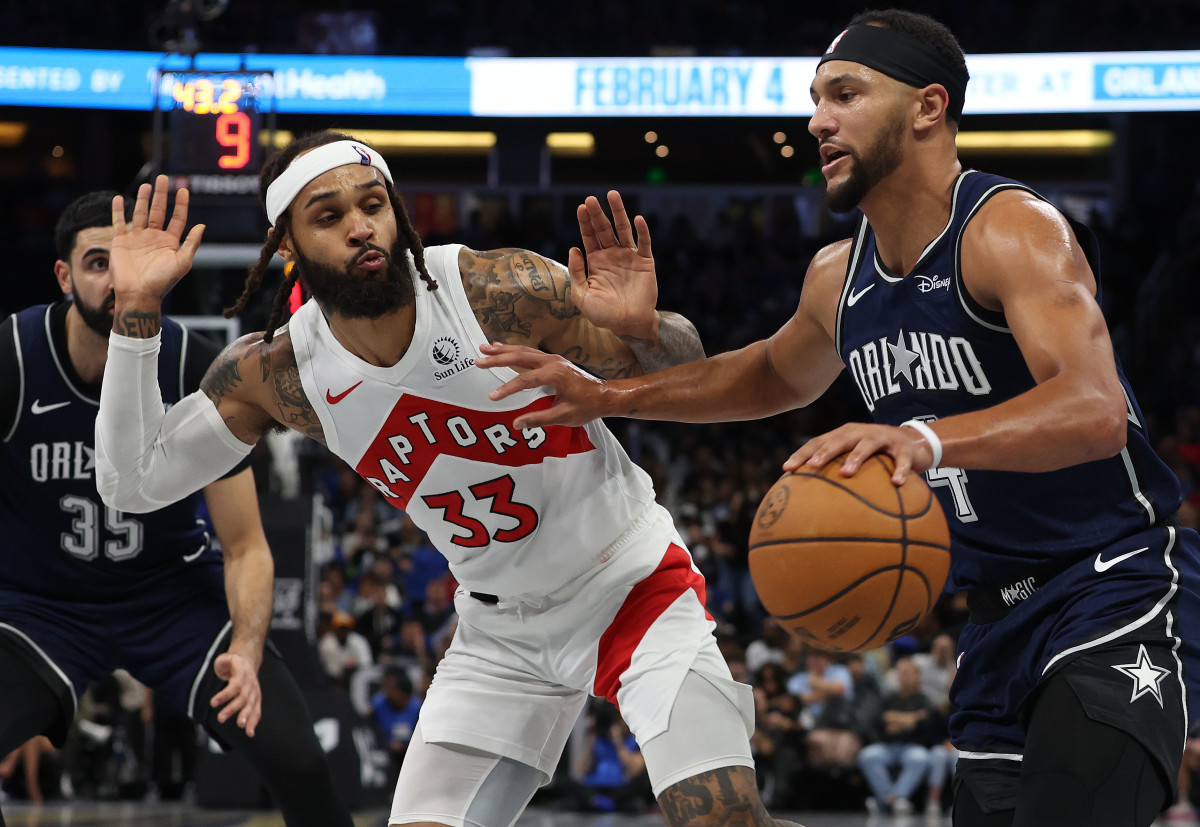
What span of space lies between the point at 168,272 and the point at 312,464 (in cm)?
704

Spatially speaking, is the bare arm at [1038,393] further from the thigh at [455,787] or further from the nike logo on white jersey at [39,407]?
the nike logo on white jersey at [39,407]

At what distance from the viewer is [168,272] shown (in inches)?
150

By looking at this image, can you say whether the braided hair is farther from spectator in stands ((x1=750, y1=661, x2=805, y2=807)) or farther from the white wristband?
spectator in stands ((x1=750, y1=661, x2=805, y2=807))

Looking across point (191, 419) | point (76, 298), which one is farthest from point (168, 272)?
point (76, 298)

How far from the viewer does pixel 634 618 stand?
3652 mm

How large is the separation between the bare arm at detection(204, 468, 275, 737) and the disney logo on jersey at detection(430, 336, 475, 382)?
1357 mm

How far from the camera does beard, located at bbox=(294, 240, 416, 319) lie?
11.7 ft

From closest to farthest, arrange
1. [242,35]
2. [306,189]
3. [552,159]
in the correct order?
[306,189] < [242,35] < [552,159]

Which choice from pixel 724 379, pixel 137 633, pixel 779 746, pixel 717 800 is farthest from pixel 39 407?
pixel 779 746

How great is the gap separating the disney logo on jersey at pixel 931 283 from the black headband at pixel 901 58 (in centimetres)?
50

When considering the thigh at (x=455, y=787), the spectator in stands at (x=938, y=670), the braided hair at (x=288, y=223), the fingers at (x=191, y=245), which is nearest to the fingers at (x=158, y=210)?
the fingers at (x=191, y=245)

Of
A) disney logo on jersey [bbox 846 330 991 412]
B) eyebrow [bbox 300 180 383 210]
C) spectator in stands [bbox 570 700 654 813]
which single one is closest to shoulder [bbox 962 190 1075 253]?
disney logo on jersey [bbox 846 330 991 412]

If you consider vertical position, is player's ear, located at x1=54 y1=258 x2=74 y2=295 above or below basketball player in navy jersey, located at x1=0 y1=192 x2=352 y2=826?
above

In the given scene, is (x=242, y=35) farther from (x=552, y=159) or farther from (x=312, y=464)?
(x=312, y=464)
